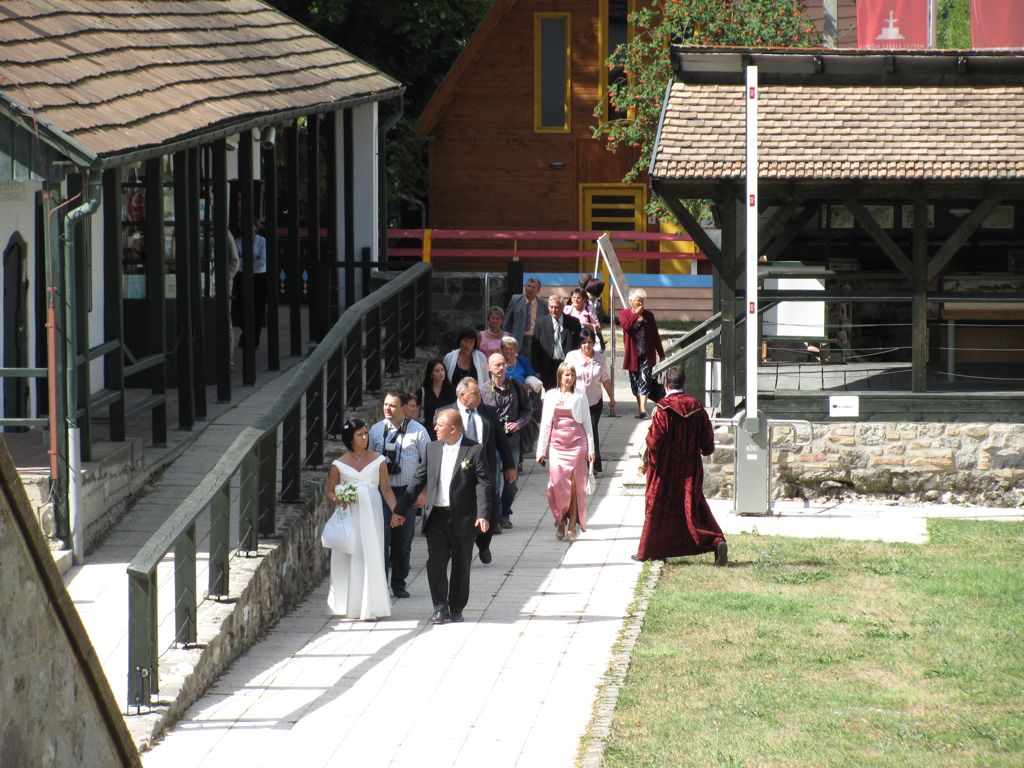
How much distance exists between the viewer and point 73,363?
1152 centimetres

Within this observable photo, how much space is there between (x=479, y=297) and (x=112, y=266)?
28.3 ft

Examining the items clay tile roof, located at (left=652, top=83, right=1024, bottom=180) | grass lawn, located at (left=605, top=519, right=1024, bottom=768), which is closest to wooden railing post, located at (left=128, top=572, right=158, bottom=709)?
grass lawn, located at (left=605, top=519, right=1024, bottom=768)

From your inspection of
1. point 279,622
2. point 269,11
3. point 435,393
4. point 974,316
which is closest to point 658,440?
point 435,393

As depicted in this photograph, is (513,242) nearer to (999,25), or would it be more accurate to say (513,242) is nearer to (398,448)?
(999,25)

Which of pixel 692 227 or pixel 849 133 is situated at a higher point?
pixel 849 133

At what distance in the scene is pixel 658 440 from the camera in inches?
524

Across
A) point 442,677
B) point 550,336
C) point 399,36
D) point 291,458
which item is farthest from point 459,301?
point 442,677

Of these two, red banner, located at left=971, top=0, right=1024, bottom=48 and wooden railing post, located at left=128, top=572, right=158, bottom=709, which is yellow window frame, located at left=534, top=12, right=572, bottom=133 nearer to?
red banner, located at left=971, top=0, right=1024, bottom=48

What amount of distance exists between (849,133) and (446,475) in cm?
650

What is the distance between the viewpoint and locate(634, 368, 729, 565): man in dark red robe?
1328 cm

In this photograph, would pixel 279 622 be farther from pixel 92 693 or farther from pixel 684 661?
pixel 92 693

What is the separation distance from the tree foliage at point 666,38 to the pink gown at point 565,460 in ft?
40.4

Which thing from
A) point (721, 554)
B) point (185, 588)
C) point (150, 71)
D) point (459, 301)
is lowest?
point (721, 554)

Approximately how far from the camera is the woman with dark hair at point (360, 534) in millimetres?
11672
